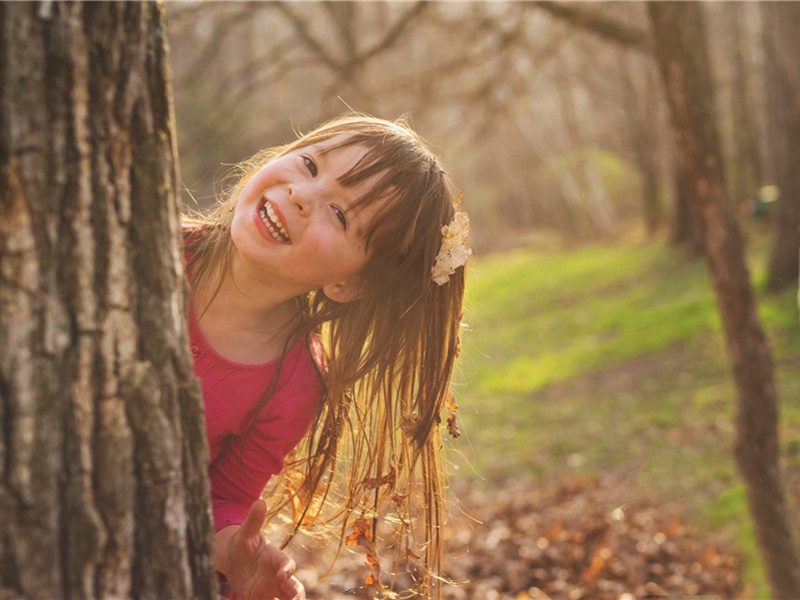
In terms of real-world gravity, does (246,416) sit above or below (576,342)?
above

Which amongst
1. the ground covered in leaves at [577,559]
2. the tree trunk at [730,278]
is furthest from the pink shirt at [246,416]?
the tree trunk at [730,278]

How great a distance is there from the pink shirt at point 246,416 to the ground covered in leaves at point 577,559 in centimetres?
197

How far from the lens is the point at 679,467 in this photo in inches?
240

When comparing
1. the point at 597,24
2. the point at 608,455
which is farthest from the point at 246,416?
the point at 608,455

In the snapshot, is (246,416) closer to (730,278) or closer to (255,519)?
(255,519)

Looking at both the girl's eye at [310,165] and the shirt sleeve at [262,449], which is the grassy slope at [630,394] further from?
the girl's eye at [310,165]

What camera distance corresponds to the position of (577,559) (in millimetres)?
4738

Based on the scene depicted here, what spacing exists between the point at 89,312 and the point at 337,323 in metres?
1.26

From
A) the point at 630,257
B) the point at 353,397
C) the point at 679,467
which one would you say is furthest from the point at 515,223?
the point at 353,397

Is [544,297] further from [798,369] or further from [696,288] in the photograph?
[798,369]

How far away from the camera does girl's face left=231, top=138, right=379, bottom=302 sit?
2.02 metres

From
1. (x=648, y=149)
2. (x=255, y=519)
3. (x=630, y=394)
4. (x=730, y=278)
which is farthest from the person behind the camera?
(x=648, y=149)

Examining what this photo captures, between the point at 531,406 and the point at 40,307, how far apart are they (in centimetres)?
776

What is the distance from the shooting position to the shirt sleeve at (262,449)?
2172 mm
